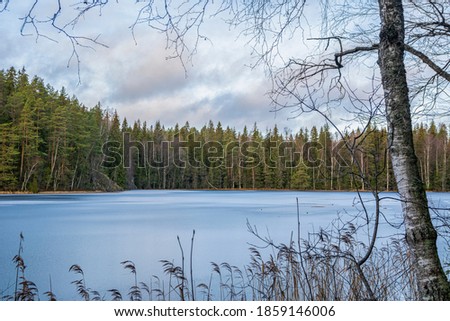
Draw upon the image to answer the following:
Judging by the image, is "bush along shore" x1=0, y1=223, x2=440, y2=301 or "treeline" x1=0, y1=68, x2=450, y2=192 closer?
"bush along shore" x1=0, y1=223, x2=440, y2=301

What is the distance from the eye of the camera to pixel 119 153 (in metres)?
45.2

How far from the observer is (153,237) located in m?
8.12

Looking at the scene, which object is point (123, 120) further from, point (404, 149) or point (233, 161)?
point (404, 149)

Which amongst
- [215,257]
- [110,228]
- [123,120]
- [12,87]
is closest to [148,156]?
[123,120]

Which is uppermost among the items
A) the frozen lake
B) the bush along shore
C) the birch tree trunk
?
the birch tree trunk

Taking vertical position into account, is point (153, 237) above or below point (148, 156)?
below

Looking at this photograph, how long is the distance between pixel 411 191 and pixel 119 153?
45477 millimetres

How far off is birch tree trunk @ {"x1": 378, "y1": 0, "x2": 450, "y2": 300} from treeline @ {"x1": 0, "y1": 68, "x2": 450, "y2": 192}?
1037cm

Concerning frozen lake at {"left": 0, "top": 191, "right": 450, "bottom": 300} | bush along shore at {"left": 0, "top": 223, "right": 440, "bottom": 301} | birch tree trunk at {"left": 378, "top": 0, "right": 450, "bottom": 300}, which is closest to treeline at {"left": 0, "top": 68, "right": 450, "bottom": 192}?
frozen lake at {"left": 0, "top": 191, "right": 450, "bottom": 300}

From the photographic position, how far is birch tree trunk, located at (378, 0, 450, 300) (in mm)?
1648

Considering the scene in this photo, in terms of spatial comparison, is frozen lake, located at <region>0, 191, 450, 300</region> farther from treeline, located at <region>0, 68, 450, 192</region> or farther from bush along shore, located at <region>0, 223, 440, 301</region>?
treeline, located at <region>0, 68, 450, 192</region>

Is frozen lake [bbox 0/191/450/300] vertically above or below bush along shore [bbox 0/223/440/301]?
below

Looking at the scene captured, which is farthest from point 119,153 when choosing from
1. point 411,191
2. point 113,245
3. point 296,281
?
point 411,191
